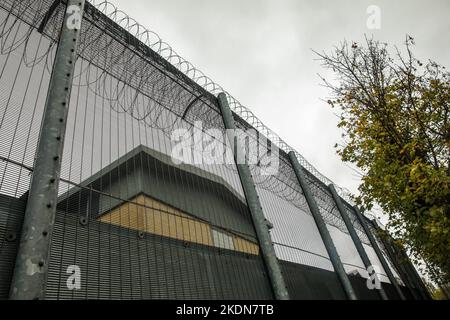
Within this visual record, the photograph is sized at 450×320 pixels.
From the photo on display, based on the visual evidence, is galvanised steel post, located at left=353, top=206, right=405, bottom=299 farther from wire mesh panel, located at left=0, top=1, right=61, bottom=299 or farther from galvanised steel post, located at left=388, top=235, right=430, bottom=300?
wire mesh panel, located at left=0, top=1, right=61, bottom=299

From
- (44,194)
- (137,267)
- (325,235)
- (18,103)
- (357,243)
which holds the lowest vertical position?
(137,267)

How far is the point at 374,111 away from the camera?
5.86 meters

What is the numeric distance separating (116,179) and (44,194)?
1150mm

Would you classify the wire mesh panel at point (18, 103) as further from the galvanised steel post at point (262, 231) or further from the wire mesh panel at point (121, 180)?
the galvanised steel post at point (262, 231)

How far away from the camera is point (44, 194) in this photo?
103 inches

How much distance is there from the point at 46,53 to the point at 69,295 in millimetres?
3407

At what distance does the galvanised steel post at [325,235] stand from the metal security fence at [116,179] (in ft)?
1.82

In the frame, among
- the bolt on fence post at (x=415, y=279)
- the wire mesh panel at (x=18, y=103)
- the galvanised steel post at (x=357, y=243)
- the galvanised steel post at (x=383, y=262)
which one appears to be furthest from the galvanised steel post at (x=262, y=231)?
the bolt on fence post at (x=415, y=279)

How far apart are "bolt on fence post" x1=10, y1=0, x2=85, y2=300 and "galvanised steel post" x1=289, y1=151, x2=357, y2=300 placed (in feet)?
24.4

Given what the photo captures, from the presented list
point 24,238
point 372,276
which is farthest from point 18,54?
point 372,276

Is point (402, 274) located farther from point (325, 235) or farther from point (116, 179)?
point (116, 179)

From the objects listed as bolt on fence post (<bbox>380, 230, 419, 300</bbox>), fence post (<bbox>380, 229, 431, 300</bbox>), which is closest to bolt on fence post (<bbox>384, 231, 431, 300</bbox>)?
fence post (<bbox>380, 229, 431, 300</bbox>)

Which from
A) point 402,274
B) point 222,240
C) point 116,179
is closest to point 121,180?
point 116,179

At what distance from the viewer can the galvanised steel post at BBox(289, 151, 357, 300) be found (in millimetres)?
7776
